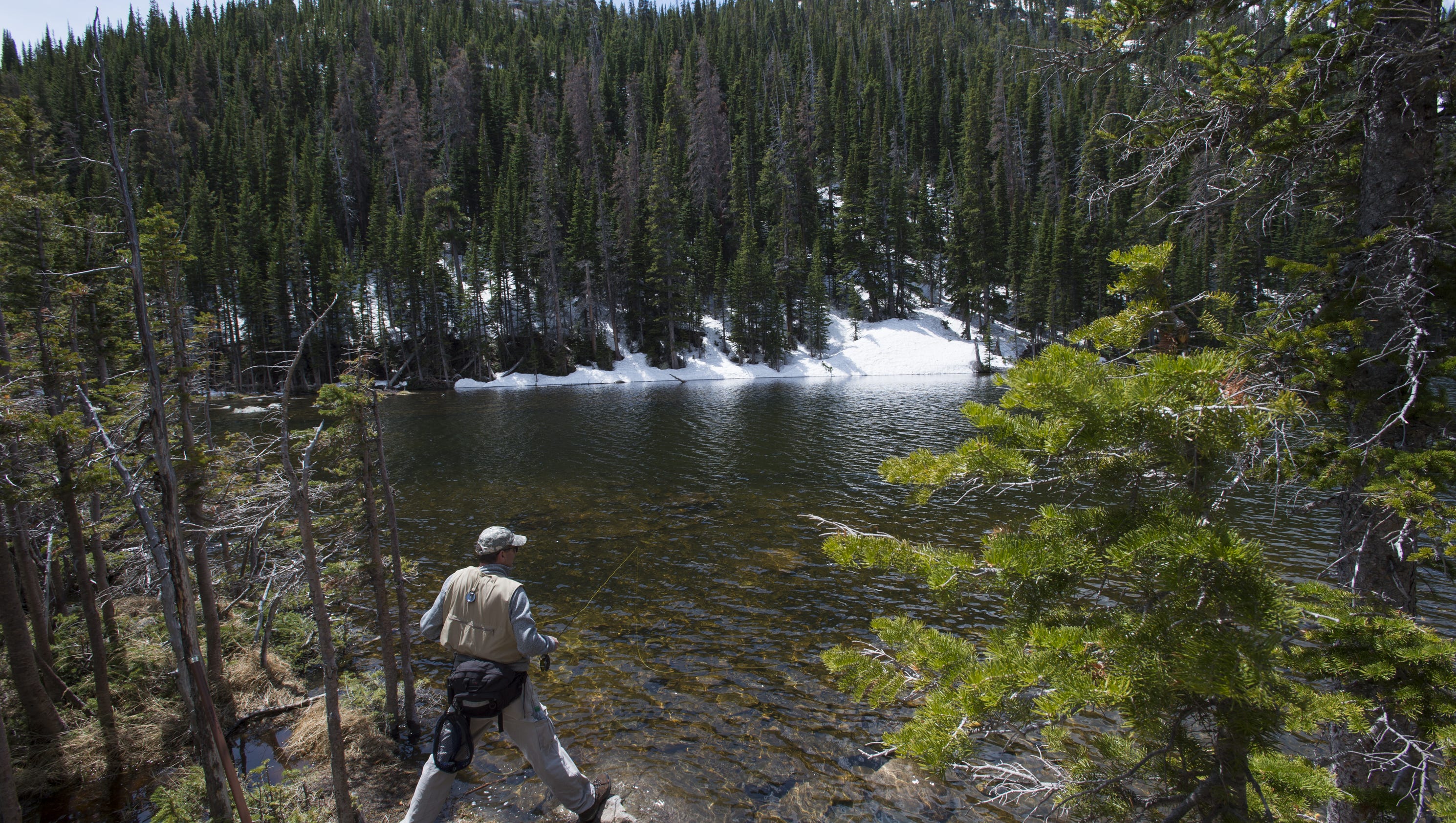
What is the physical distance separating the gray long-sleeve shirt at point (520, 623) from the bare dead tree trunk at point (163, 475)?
1458 mm

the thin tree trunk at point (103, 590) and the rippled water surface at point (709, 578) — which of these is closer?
the rippled water surface at point (709, 578)

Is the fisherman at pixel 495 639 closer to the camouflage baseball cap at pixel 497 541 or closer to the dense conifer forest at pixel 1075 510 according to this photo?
the camouflage baseball cap at pixel 497 541

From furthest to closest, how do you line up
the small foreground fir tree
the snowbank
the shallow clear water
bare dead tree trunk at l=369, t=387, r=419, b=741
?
the snowbank → bare dead tree trunk at l=369, t=387, r=419, b=741 → the shallow clear water → the small foreground fir tree

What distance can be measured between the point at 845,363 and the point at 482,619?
5750 centimetres

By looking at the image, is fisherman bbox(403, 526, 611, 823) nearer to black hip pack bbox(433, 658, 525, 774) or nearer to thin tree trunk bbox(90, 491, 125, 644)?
black hip pack bbox(433, 658, 525, 774)

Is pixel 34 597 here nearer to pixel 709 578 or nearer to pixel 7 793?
pixel 7 793

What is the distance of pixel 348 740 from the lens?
7.68 meters

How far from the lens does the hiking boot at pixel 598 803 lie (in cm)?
582

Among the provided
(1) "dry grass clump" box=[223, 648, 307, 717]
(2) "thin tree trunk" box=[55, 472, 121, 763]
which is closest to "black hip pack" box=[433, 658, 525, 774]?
(2) "thin tree trunk" box=[55, 472, 121, 763]

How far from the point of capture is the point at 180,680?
3771 millimetres

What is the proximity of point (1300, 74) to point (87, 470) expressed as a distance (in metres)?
10.8


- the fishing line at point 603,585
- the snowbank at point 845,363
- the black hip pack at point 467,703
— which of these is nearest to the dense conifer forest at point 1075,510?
the fishing line at point 603,585

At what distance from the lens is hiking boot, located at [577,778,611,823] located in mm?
5824

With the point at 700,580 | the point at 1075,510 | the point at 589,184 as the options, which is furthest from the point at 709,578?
the point at 589,184
